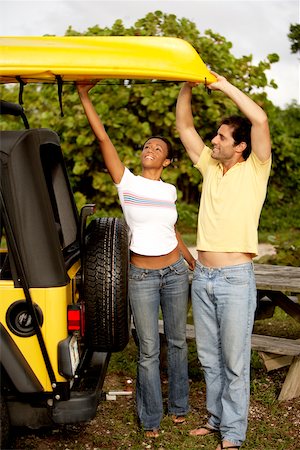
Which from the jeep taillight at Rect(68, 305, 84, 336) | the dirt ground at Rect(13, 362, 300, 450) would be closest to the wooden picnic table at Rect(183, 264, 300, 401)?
the dirt ground at Rect(13, 362, 300, 450)

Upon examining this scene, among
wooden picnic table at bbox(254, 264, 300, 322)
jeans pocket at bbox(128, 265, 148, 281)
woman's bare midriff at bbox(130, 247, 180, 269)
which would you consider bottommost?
wooden picnic table at bbox(254, 264, 300, 322)

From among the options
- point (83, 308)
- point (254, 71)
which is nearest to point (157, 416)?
point (83, 308)

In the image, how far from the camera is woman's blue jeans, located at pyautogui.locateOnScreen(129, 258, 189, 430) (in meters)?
4.52

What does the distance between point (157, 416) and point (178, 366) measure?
1.11ft

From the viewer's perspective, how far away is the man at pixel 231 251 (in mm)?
4289

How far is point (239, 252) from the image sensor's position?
431 cm

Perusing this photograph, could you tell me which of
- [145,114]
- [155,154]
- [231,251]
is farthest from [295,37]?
[231,251]

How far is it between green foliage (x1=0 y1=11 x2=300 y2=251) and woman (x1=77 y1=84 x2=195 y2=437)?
259 inches

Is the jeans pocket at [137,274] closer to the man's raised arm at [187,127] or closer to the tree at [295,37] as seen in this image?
the man's raised arm at [187,127]

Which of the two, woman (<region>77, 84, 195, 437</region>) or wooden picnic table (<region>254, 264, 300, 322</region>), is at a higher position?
woman (<region>77, 84, 195, 437</region>)

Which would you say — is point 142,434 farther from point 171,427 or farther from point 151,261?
point 151,261

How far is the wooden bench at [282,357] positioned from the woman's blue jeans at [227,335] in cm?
84

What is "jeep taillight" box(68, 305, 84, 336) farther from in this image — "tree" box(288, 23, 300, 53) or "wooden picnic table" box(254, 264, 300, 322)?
"tree" box(288, 23, 300, 53)

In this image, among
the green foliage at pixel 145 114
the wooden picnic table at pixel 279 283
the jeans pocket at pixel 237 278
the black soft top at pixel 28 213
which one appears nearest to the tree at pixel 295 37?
the green foliage at pixel 145 114
